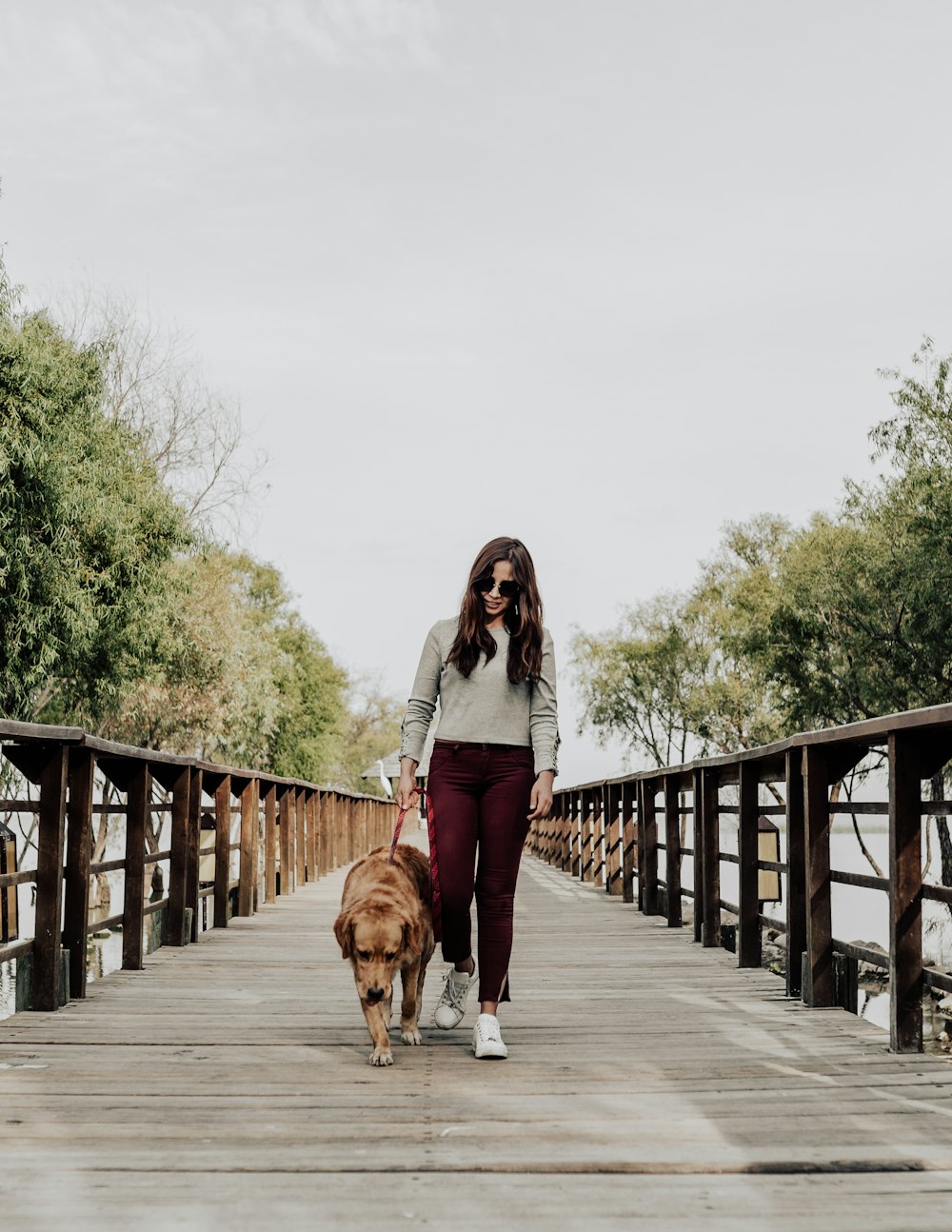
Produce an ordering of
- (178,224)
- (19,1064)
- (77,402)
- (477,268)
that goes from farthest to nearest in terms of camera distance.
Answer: (77,402), (178,224), (477,268), (19,1064)

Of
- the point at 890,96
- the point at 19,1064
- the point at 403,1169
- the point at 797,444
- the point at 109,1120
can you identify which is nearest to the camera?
the point at 403,1169

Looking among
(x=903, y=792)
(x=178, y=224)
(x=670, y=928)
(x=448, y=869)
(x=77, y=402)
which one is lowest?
(x=670, y=928)

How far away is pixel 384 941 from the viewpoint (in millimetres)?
4242

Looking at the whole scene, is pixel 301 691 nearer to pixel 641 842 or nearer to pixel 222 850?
pixel 641 842

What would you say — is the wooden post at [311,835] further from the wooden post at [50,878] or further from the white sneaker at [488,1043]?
the white sneaker at [488,1043]

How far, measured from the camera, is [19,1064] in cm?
421

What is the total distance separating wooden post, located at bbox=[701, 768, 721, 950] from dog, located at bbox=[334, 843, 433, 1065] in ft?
11.8

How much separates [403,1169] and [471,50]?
31.6 ft

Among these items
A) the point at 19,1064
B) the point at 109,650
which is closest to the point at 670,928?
the point at 19,1064

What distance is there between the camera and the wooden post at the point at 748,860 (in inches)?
273

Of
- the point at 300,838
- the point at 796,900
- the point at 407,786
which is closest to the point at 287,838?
the point at 300,838

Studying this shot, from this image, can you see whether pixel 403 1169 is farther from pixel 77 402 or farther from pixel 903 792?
pixel 77 402

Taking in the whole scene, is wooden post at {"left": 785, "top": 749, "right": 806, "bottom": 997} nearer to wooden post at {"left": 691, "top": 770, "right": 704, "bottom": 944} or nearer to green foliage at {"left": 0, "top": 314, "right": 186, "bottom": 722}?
wooden post at {"left": 691, "top": 770, "right": 704, "bottom": 944}

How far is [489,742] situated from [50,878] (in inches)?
83.1
